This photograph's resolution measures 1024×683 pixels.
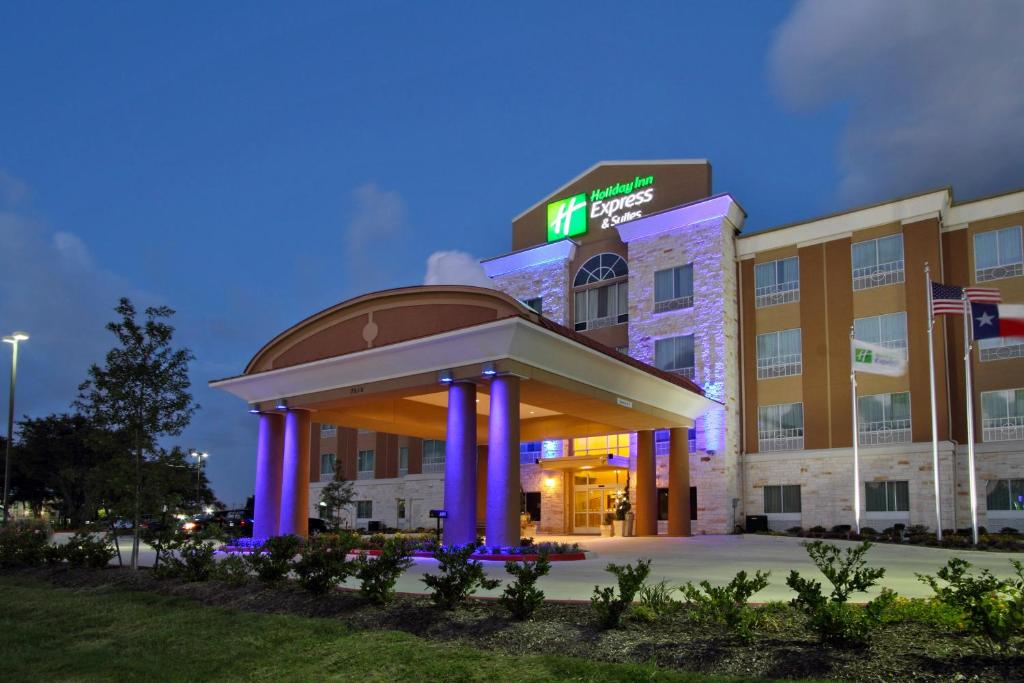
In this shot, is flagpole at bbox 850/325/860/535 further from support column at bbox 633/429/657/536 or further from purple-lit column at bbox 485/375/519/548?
purple-lit column at bbox 485/375/519/548

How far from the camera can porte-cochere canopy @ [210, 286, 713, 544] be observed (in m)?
25.3

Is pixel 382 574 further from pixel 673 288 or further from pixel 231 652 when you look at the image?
pixel 673 288

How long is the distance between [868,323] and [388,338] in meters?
23.2

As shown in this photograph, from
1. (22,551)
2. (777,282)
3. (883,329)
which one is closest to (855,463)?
(883,329)

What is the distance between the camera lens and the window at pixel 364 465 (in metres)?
58.6

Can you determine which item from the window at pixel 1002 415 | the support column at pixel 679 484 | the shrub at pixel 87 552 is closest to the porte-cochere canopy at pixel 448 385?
the support column at pixel 679 484

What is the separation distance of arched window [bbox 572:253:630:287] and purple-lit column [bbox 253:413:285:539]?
2076 centimetres

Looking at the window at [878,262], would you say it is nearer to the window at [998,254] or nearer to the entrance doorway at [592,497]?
the window at [998,254]

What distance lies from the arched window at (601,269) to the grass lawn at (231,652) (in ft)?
116

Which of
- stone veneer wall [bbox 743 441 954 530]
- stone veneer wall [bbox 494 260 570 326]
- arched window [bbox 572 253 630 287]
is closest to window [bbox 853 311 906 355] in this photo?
stone veneer wall [bbox 743 441 954 530]

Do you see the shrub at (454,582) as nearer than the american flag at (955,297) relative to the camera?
Yes

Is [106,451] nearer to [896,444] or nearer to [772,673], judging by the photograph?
[772,673]

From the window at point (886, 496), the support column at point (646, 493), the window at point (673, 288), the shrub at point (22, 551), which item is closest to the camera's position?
the shrub at point (22, 551)

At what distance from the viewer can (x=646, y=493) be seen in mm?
39281
